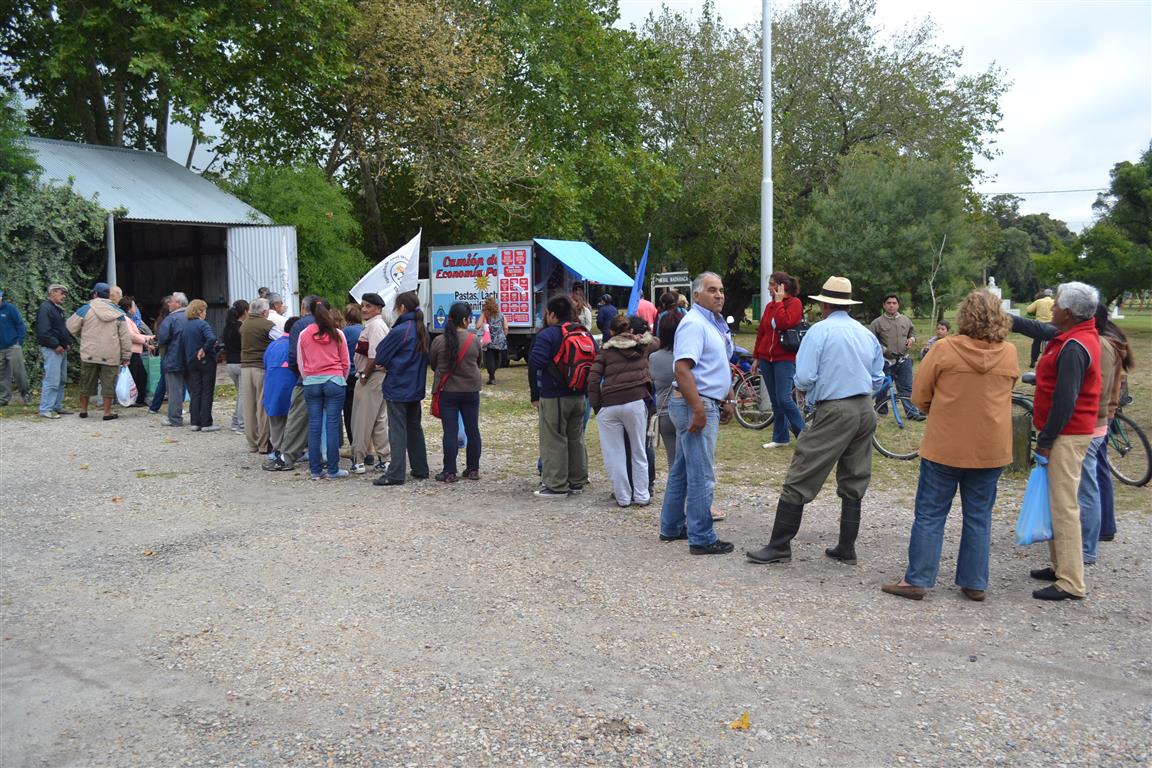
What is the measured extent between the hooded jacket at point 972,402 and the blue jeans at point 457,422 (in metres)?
4.57

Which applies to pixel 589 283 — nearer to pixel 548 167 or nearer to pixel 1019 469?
pixel 548 167

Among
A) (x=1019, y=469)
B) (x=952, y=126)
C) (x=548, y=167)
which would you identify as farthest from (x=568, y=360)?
(x=952, y=126)

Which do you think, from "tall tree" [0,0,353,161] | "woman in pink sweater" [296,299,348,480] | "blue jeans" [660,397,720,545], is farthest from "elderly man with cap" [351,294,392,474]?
"tall tree" [0,0,353,161]

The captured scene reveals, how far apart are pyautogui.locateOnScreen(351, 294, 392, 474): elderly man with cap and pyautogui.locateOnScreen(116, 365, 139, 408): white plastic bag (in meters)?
5.82

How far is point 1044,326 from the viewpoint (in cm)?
677

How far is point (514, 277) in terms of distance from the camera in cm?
2294

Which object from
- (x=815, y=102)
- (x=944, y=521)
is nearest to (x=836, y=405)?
(x=944, y=521)

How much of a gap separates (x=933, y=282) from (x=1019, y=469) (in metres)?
20.9

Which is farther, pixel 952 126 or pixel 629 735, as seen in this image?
pixel 952 126

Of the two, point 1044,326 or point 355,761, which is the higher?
point 1044,326

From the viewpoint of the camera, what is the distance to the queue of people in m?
5.56

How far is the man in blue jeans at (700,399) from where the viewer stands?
637 centimetres

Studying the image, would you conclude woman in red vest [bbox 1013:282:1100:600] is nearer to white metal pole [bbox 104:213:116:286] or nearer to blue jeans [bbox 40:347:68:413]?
blue jeans [bbox 40:347:68:413]

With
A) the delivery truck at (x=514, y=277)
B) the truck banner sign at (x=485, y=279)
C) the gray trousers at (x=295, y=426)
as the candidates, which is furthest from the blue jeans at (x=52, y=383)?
the delivery truck at (x=514, y=277)
